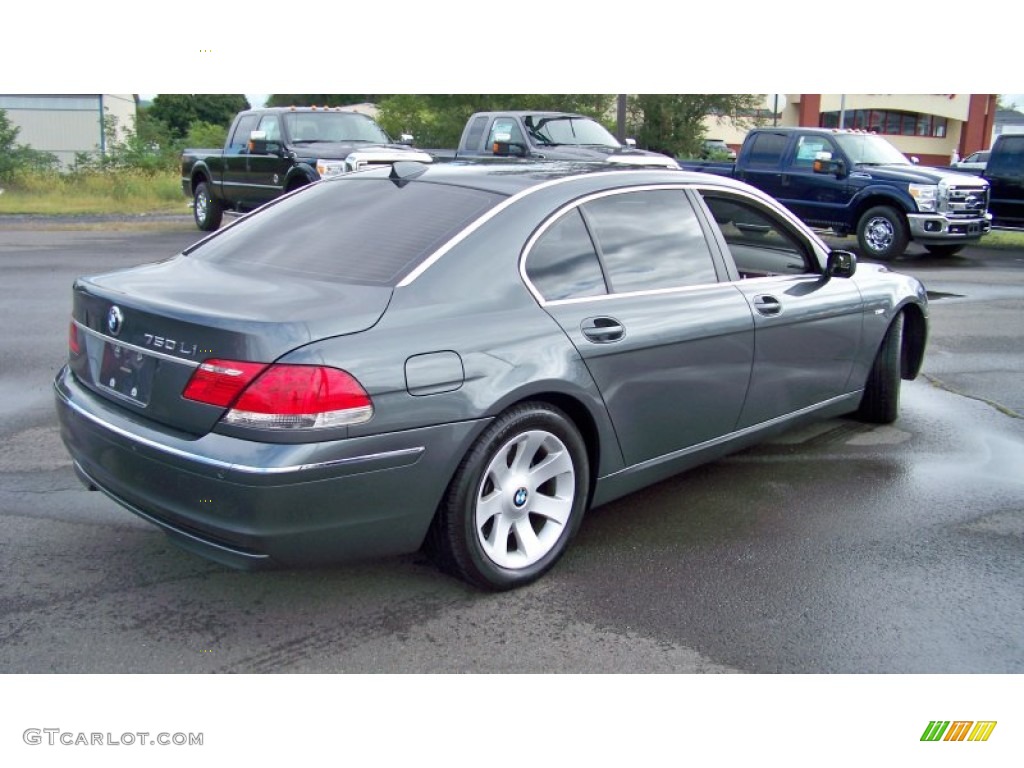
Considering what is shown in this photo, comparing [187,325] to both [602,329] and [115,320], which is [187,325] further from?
[602,329]

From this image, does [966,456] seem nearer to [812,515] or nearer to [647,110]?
[812,515]

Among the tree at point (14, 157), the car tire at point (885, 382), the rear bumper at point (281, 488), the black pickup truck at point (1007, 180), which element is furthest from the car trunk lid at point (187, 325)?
the tree at point (14, 157)

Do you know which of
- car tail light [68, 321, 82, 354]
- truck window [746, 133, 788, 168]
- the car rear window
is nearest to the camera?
the car rear window

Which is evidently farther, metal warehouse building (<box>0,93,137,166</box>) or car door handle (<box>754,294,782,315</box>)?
metal warehouse building (<box>0,93,137,166</box>)

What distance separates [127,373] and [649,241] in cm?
225

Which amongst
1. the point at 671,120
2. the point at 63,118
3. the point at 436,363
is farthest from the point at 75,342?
the point at 671,120

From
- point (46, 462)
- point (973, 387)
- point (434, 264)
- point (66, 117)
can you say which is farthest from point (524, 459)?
point (66, 117)

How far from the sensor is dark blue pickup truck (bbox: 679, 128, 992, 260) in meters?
14.4

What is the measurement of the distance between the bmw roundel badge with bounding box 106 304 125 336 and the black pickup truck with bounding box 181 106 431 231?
381 inches

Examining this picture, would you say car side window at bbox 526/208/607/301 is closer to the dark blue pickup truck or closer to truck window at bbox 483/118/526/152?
truck window at bbox 483/118/526/152

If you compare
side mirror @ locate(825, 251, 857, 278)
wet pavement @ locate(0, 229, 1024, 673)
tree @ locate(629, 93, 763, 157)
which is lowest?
wet pavement @ locate(0, 229, 1024, 673)

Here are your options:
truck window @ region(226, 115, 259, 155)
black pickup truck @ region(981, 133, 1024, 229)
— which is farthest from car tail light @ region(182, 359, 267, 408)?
black pickup truck @ region(981, 133, 1024, 229)

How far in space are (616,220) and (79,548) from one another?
265 cm

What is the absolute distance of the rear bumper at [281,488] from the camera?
3.10m
